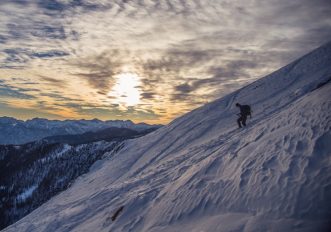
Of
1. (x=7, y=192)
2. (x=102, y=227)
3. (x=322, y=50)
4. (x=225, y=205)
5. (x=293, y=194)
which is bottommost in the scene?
(x=7, y=192)

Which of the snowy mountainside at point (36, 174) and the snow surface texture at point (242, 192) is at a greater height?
the snow surface texture at point (242, 192)

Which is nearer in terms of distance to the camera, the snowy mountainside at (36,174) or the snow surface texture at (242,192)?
the snow surface texture at (242,192)

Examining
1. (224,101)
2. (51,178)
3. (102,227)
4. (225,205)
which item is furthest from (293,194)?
(51,178)

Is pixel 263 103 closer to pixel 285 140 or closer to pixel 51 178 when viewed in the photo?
pixel 285 140

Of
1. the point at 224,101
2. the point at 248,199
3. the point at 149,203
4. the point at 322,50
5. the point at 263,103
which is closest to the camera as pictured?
the point at 248,199

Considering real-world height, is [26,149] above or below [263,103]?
below

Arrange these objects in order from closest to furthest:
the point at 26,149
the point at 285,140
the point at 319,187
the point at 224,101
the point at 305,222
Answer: the point at 305,222 < the point at 319,187 < the point at 285,140 < the point at 224,101 < the point at 26,149

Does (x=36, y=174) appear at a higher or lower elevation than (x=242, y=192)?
lower

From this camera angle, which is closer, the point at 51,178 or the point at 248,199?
the point at 248,199

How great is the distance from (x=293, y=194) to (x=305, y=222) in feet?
4.57

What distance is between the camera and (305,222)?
914cm

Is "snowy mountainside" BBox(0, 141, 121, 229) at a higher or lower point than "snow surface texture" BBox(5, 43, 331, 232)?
lower

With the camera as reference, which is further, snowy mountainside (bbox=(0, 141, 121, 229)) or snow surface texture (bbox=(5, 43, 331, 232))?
snowy mountainside (bbox=(0, 141, 121, 229))

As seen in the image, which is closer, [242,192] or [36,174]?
[242,192]
